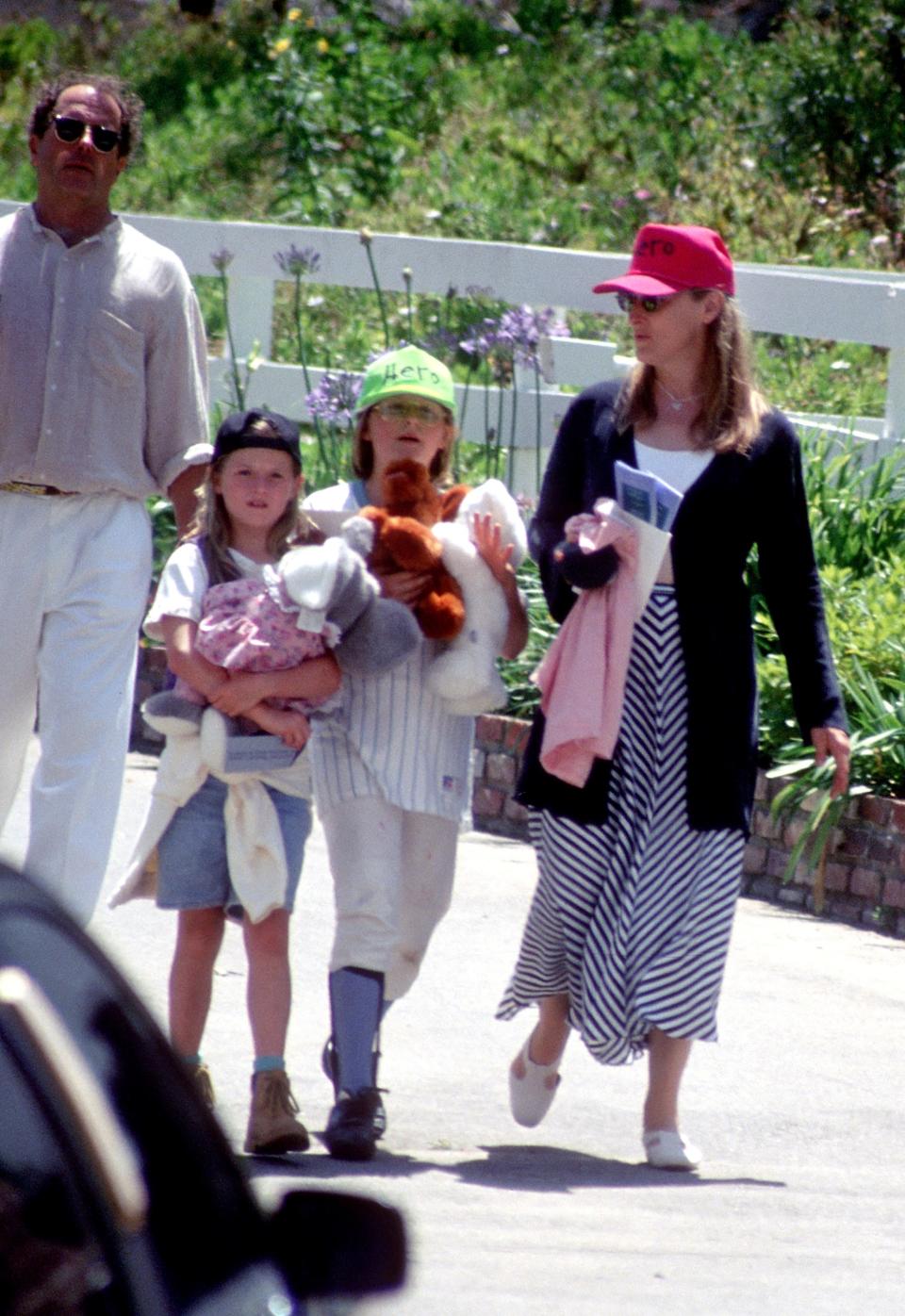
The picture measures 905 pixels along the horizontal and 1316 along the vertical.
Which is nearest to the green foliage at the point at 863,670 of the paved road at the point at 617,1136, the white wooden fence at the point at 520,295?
the paved road at the point at 617,1136

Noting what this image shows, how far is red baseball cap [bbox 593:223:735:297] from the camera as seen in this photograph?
502 centimetres

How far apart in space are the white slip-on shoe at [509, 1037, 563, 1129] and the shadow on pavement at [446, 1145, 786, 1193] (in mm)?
82

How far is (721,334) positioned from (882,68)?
1097 cm

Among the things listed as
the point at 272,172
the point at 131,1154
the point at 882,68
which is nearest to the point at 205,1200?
the point at 131,1154

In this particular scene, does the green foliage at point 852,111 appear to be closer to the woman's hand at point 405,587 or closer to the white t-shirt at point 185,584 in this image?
the woman's hand at point 405,587

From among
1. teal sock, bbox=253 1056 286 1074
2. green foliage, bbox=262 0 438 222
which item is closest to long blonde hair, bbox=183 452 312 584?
teal sock, bbox=253 1056 286 1074

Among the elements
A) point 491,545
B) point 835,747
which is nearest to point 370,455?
point 491,545

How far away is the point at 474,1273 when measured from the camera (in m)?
4.13

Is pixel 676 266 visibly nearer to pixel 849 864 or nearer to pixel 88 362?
pixel 88 362

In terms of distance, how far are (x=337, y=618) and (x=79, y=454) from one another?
2.68 ft

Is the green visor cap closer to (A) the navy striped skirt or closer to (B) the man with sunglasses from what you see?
(B) the man with sunglasses

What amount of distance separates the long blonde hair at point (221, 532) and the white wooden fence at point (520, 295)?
13.0 ft

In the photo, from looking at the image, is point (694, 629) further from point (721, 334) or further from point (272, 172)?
point (272, 172)

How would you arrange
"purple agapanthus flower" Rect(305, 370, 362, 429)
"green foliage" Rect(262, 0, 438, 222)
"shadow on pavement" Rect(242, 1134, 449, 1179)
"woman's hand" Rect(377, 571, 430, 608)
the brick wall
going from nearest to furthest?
"shadow on pavement" Rect(242, 1134, 449, 1179) → "woman's hand" Rect(377, 571, 430, 608) → the brick wall → "purple agapanthus flower" Rect(305, 370, 362, 429) → "green foliage" Rect(262, 0, 438, 222)
